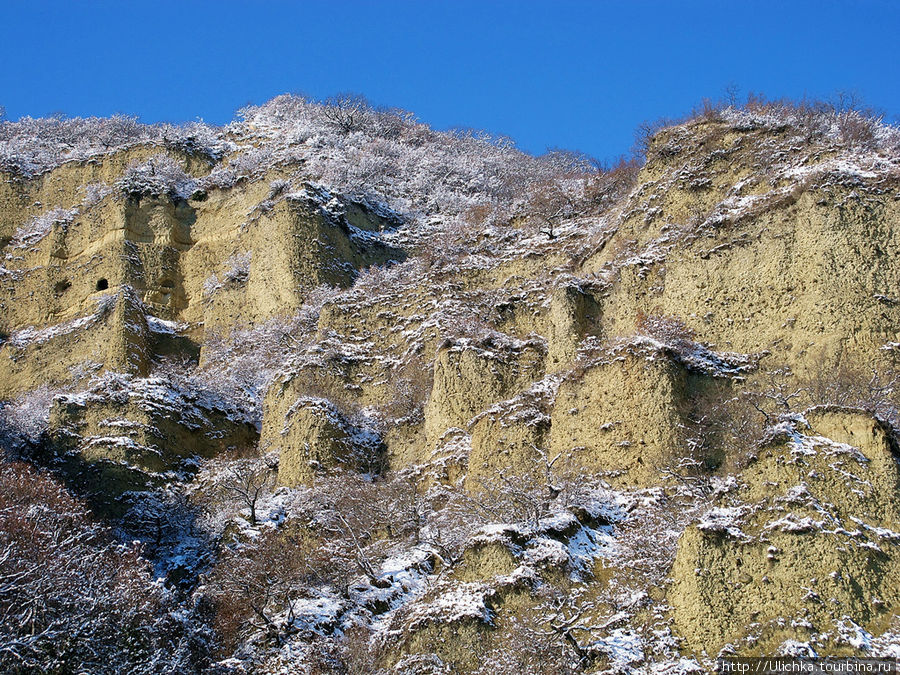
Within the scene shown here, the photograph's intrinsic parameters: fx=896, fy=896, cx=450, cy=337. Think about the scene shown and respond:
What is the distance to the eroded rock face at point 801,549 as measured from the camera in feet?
46.7

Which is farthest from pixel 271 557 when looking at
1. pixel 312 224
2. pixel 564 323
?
pixel 312 224

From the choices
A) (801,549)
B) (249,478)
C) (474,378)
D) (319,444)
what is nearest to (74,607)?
(249,478)

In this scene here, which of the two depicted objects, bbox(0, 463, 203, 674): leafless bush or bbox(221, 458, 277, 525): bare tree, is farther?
bbox(221, 458, 277, 525): bare tree

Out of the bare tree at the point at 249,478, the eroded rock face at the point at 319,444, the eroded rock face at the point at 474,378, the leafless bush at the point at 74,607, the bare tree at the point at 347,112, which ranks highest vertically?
the bare tree at the point at 347,112

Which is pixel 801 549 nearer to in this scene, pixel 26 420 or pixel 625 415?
pixel 625 415

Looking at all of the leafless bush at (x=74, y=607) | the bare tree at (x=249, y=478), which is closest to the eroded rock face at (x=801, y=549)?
the leafless bush at (x=74, y=607)

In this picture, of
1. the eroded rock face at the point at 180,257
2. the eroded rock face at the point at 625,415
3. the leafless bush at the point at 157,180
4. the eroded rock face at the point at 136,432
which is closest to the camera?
the eroded rock face at the point at 625,415

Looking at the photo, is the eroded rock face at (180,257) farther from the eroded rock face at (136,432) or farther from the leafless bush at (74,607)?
the leafless bush at (74,607)

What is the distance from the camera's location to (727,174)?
2602 centimetres

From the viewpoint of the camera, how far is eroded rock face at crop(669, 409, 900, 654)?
14.2 meters

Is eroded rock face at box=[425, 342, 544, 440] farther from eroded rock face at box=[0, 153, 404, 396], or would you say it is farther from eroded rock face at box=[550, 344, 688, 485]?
eroded rock face at box=[0, 153, 404, 396]

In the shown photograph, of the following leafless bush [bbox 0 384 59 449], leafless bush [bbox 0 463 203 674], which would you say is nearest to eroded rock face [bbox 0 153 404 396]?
leafless bush [bbox 0 384 59 449]

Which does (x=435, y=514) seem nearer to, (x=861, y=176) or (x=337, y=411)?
(x=337, y=411)

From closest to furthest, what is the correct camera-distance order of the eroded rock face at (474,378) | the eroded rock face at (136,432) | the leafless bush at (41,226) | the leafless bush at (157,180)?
1. the eroded rock face at (474,378)
2. the eroded rock face at (136,432)
3. the leafless bush at (157,180)
4. the leafless bush at (41,226)
